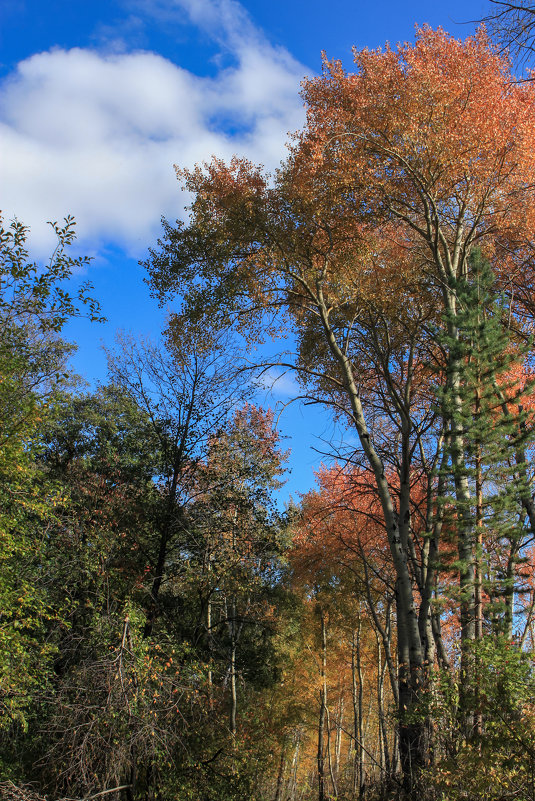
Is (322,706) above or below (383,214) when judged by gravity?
below

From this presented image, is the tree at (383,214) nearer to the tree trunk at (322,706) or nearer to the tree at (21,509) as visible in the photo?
the tree at (21,509)

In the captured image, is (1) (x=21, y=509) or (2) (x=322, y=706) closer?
(1) (x=21, y=509)

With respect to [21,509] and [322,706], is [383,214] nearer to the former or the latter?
[21,509]

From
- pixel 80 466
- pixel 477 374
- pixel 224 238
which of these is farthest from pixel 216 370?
pixel 477 374

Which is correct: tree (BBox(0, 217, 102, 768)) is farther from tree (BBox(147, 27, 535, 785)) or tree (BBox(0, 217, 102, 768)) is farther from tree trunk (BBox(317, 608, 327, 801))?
tree trunk (BBox(317, 608, 327, 801))

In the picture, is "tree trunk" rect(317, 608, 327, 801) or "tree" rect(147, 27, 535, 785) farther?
"tree trunk" rect(317, 608, 327, 801)

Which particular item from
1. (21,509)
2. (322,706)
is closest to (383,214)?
(21,509)

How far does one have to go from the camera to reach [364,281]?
9641 millimetres

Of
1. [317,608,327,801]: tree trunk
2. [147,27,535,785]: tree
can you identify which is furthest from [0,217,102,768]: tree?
[317,608,327,801]: tree trunk

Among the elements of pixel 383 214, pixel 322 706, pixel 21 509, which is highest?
pixel 383 214

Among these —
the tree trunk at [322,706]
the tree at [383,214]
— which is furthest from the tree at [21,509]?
the tree trunk at [322,706]

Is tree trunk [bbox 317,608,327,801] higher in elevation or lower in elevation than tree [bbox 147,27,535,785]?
lower

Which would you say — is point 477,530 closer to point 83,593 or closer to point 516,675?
point 516,675

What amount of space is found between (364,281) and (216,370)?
12.2 ft
